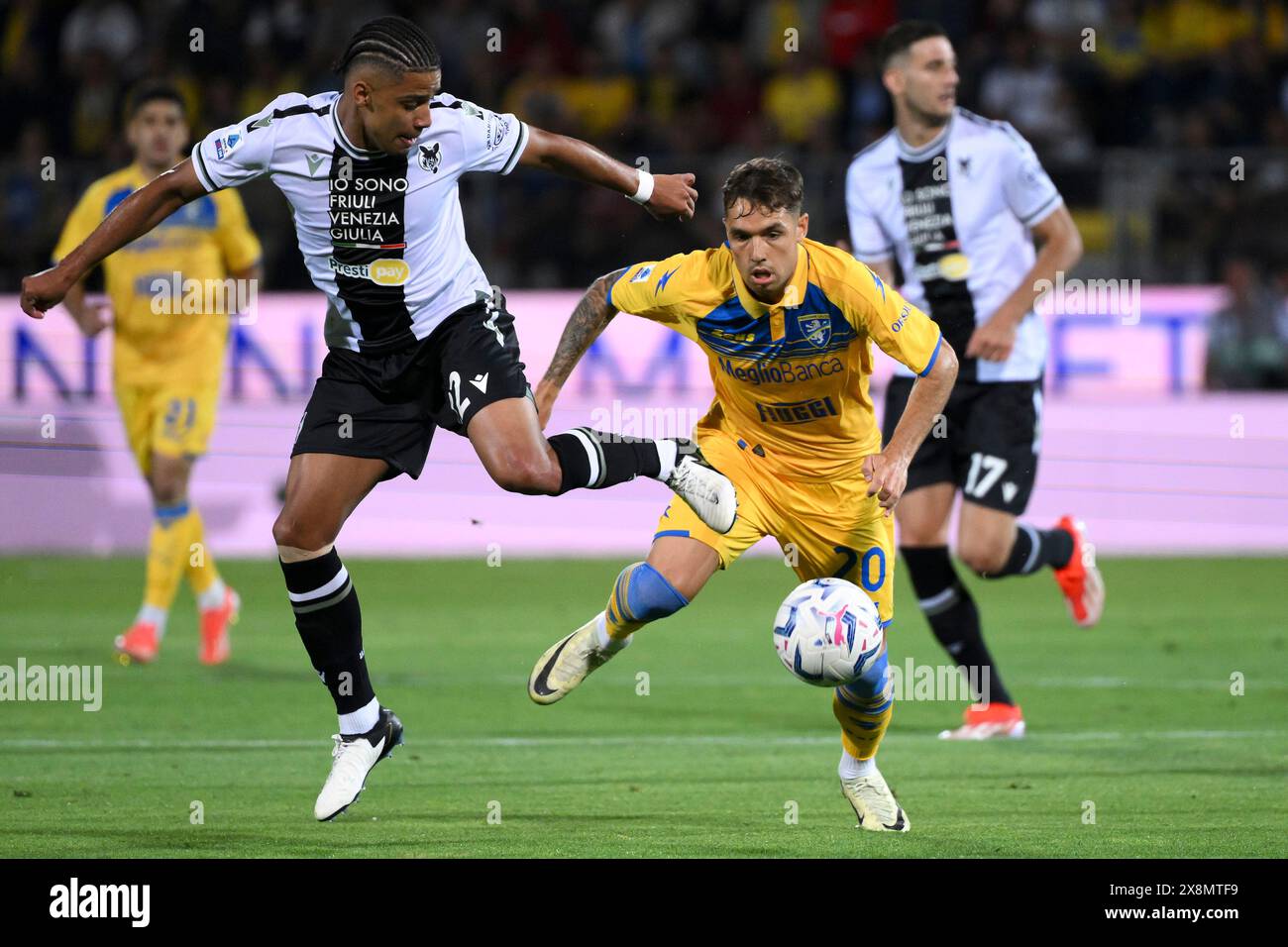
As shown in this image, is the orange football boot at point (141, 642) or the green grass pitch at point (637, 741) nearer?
the green grass pitch at point (637, 741)

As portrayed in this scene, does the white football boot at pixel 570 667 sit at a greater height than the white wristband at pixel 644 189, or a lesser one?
lesser

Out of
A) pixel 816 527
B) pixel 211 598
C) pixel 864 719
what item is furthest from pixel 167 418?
pixel 864 719

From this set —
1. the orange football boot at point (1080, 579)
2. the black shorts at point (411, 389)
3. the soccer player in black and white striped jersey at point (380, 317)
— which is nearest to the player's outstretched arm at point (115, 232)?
the soccer player in black and white striped jersey at point (380, 317)

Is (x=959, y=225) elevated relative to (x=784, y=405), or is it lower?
elevated

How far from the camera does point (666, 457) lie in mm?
6512

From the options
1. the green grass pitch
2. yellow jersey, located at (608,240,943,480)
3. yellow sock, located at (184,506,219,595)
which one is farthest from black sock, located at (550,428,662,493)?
yellow sock, located at (184,506,219,595)

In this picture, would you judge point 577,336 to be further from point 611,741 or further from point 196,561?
point 196,561

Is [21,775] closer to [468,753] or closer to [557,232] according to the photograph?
[468,753]

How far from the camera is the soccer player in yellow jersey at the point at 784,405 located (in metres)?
6.19

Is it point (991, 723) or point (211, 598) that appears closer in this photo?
point (991, 723)

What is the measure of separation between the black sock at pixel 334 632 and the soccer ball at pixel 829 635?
146 cm

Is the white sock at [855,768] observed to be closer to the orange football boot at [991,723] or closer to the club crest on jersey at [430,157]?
the orange football boot at [991,723]

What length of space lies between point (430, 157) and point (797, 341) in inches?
53.1
